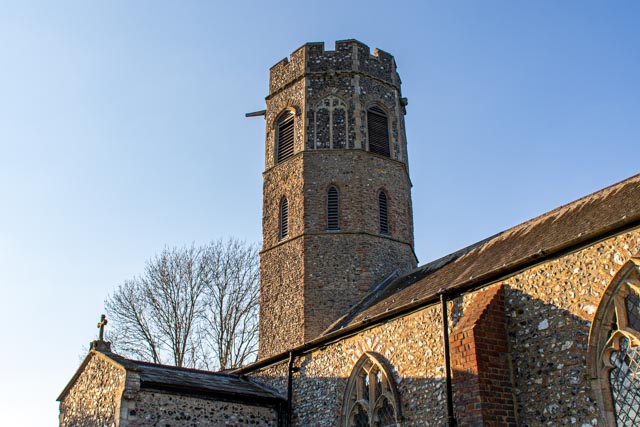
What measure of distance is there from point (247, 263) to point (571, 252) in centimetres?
1971

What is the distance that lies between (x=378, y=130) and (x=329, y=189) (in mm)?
2962

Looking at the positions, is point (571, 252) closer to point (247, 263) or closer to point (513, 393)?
point (513, 393)

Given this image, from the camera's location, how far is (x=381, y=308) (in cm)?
1702

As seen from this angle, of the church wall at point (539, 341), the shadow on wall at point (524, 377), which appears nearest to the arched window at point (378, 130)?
the church wall at point (539, 341)

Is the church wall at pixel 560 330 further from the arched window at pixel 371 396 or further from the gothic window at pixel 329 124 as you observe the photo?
the gothic window at pixel 329 124

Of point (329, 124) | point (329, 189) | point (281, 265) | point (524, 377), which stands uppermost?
point (329, 124)

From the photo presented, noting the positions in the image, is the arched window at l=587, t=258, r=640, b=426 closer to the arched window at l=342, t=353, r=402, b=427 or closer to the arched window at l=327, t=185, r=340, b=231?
the arched window at l=342, t=353, r=402, b=427

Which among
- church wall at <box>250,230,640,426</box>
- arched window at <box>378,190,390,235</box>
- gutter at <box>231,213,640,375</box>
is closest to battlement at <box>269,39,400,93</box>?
arched window at <box>378,190,390,235</box>

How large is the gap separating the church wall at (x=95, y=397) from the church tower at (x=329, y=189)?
555 cm

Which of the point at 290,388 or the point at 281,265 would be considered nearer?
the point at 290,388

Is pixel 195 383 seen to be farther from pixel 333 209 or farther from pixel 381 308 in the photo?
pixel 333 209

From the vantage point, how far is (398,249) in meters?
22.0

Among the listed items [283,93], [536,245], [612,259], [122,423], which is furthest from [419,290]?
[283,93]

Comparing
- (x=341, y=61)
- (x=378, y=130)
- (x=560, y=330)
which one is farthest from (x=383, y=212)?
(x=560, y=330)
